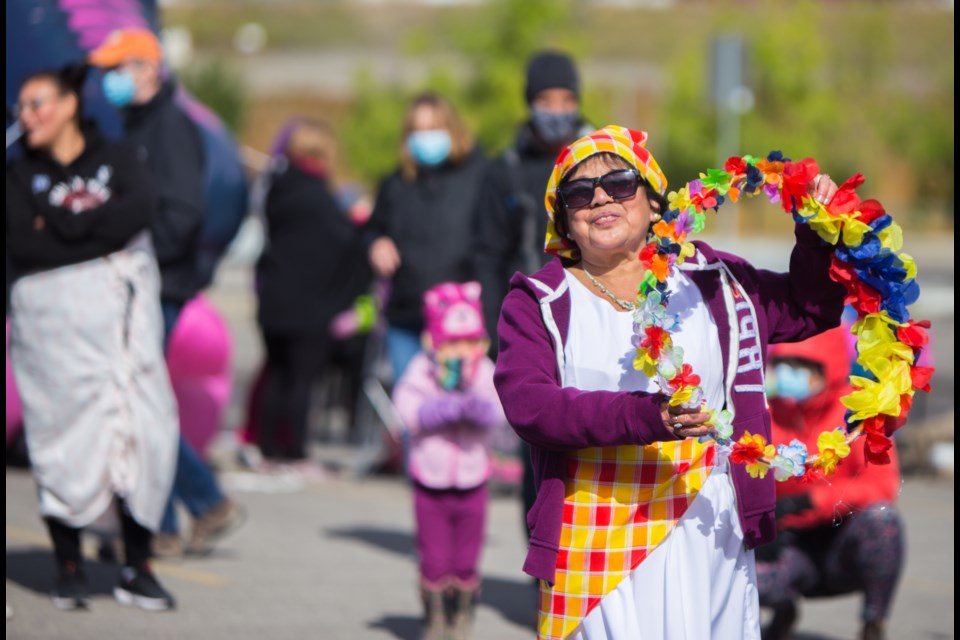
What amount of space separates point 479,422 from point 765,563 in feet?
4.29

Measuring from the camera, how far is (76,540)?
648cm

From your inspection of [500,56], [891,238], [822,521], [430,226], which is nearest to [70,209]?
[430,226]

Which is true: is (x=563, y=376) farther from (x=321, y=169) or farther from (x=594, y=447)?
(x=321, y=169)

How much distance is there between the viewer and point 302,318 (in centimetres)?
A: 1080

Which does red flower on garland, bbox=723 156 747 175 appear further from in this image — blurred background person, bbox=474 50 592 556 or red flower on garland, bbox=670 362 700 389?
blurred background person, bbox=474 50 592 556

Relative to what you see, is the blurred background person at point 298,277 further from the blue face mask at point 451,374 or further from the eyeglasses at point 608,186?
the eyeglasses at point 608,186

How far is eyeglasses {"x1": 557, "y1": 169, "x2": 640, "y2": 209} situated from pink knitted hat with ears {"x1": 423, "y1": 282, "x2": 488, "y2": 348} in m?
2.59

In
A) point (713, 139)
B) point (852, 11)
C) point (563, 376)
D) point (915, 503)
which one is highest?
point (852, 11)

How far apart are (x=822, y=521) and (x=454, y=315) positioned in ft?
5.79

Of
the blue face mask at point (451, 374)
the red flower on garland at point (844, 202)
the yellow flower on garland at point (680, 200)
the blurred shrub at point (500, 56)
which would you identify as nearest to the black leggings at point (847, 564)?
the blue face mask at point (451, 374)

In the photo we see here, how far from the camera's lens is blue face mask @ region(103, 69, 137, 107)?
7.74 metres

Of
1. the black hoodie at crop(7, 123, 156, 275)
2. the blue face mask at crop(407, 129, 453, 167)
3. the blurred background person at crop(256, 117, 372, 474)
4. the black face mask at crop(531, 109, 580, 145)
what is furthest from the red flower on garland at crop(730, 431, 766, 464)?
the blurred background person at crop(256, 117, 372, 474)

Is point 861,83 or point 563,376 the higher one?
point 861,83

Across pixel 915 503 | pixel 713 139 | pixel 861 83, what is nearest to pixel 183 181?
pixel 915 503
